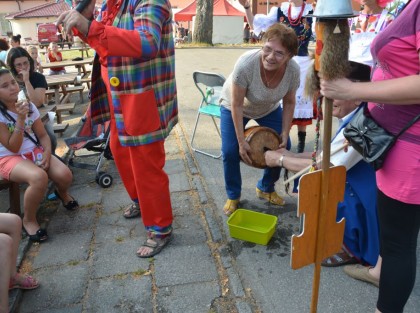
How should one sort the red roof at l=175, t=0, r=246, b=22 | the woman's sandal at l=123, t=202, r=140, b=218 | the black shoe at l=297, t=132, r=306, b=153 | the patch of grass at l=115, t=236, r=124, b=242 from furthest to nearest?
the red roof at l=175, t=0, r=246, b=22, the black shoe at l=297, t=132, r=306, b=153, the woman's sandal at l=123, t=202, r=140, b=218, the patch of grass at l=115, t=236, r=124, b=242

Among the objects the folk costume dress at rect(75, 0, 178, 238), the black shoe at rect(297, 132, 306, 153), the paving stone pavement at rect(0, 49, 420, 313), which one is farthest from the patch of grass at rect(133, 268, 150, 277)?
the black shoe at rect(297, 132, 306, 153)

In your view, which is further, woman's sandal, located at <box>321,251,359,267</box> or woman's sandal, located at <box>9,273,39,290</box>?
woman's sandal, located at <box>321,251,359,267</box>

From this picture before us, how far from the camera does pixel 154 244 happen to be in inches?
110

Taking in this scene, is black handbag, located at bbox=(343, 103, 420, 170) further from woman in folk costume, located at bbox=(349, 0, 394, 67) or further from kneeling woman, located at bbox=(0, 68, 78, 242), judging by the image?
kneeling woman, located at bbox=(0, 68, 78, 242)

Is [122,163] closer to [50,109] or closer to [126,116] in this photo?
[126,116]

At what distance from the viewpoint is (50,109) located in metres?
4.21

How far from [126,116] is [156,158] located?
0.37 m

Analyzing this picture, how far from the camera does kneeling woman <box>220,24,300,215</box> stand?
2.73 meters

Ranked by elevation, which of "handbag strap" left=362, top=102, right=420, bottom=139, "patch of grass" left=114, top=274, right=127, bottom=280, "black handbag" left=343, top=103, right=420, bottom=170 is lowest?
"patch of grass" left=114, top=274, right=127, bottom=280

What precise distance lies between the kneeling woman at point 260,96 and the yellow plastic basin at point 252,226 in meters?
0.20

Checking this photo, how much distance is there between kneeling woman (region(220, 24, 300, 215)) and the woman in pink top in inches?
47.7

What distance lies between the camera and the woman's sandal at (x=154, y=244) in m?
2.75

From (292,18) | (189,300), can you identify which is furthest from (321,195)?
(292,18)

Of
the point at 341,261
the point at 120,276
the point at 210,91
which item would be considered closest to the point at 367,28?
the point at 210,91
